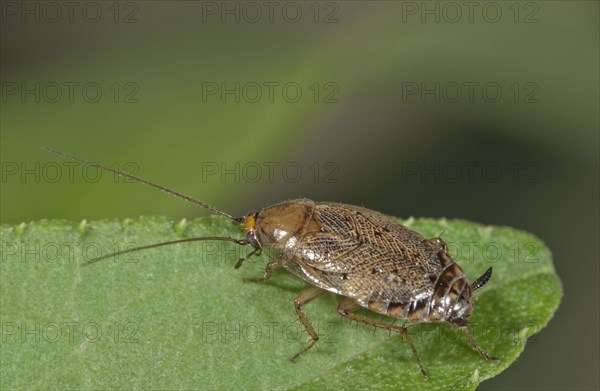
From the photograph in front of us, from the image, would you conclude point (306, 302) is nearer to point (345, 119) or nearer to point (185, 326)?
point (185, 326)

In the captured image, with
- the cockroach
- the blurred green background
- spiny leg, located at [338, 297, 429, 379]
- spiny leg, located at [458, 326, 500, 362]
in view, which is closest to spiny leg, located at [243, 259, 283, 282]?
the cockroach

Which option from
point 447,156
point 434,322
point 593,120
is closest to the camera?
point 434,322

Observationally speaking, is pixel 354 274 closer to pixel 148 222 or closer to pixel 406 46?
pixel 148 222

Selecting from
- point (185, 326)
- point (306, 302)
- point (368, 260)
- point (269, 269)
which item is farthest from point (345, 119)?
point (185, 326)

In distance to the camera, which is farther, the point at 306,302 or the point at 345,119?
the point at 345,119

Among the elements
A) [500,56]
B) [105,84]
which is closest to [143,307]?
[105,84]
